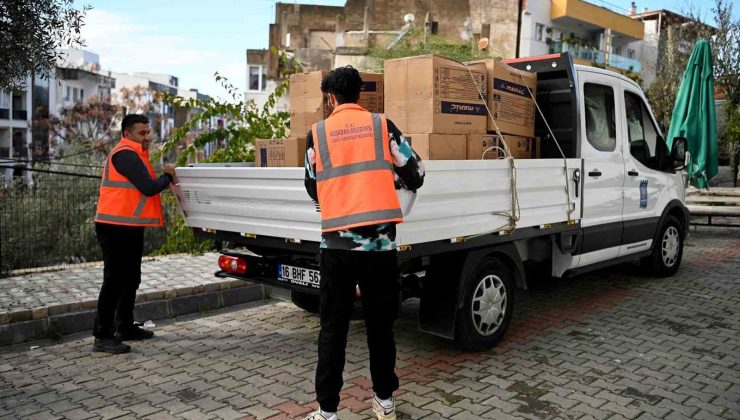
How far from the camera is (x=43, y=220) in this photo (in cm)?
881

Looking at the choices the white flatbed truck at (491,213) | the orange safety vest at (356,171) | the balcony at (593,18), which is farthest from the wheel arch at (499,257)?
Result: the balcony at (593,18)

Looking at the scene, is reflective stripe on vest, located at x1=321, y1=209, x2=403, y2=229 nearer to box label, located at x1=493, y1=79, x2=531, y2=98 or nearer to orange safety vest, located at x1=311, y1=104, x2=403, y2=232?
orange safety vest, located at x1=311, y1=104, x2=403, y2=232

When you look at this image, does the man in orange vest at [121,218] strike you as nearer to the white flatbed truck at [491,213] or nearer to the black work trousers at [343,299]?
the white flatbed truck at [491,213]

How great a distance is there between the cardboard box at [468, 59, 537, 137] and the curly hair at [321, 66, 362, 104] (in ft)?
5.68

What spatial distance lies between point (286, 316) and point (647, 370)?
10.4 ft

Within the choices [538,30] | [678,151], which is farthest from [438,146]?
[538,30]

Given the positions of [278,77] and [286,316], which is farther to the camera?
[278,77]

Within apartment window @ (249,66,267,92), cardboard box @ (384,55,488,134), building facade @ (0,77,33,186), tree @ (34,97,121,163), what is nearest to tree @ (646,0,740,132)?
cardboard box @ (384,55,488,134)

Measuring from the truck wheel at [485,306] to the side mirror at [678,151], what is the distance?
3497 mm

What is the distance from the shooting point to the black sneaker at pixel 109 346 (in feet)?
16.2

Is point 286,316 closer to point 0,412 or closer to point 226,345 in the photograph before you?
point 226,345

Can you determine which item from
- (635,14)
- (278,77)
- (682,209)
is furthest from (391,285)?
(635,14)

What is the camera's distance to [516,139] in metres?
5.36

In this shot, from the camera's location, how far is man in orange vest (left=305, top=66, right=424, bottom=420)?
11.3ft
